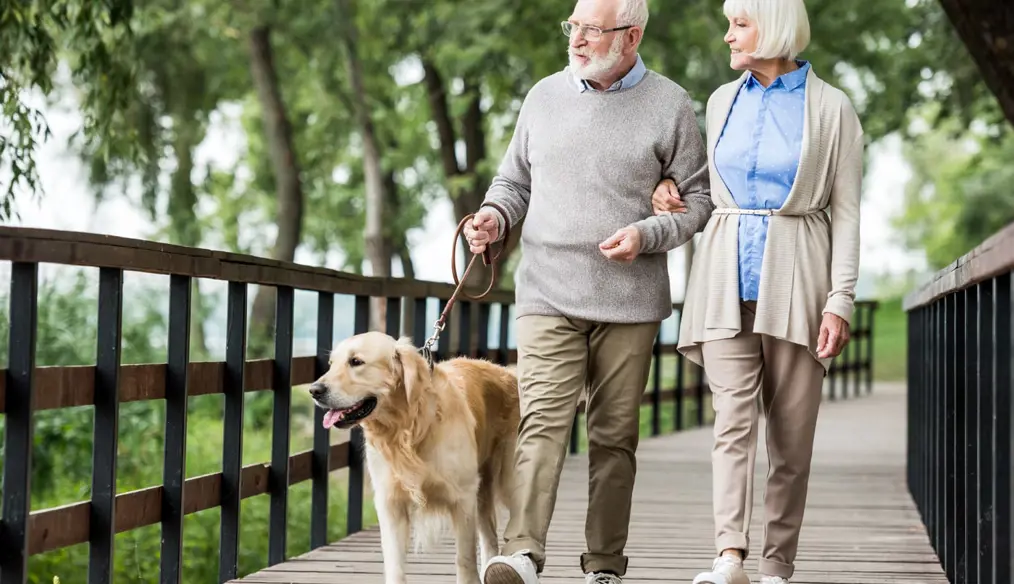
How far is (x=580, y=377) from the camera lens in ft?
13.5

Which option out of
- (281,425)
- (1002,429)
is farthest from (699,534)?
(1002,429)

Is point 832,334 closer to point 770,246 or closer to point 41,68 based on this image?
point 770,246

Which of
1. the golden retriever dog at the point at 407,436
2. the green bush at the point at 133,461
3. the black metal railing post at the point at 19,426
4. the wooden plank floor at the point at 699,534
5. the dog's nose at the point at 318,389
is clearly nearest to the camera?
the black metal railing post at the point at 19,426

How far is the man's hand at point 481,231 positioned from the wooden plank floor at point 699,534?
1.32m

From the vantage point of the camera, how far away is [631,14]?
408 cm

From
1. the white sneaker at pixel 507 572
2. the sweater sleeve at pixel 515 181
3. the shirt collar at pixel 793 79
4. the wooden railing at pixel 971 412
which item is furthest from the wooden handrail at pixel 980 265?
the white sneaker at pixel 507 572

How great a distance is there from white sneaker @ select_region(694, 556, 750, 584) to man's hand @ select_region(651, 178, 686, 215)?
989mm

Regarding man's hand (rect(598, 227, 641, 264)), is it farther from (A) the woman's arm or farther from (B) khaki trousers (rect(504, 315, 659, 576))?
(A) the woman's arm

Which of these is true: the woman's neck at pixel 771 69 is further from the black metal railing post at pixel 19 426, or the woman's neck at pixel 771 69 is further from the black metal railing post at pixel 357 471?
the black metal railing post at pixel 357 471

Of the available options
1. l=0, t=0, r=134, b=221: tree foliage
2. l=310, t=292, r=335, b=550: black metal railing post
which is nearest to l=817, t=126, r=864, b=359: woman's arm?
l=310, t=292, r=335, b=550: black metal railing post

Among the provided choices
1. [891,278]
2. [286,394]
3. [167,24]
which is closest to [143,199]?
[167,24]

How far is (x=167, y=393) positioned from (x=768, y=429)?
5.91 ft

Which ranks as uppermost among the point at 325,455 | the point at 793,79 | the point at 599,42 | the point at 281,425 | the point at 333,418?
the point at 599,42

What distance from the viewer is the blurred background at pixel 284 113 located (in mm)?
7738
